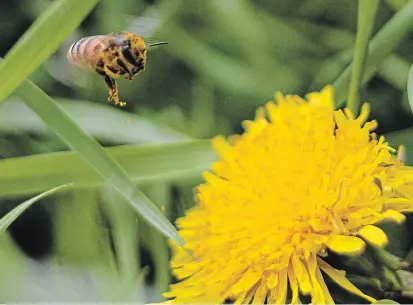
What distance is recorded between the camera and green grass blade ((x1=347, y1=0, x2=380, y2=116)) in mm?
487

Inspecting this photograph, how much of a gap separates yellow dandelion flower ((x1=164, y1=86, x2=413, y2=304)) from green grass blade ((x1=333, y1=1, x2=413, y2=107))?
1 centimetres

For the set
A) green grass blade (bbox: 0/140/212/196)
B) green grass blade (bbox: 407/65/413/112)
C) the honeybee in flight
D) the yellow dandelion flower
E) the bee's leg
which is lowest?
the yellow dandelion flower

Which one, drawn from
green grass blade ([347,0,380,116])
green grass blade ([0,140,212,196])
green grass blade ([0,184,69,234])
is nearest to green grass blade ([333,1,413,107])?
green grass blade ([347,0,380,116])

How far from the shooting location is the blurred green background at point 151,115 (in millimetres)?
499

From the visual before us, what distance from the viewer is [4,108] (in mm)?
495

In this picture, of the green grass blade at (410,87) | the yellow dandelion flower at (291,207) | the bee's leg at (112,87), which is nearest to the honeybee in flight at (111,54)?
the bee's leg at (112,87)

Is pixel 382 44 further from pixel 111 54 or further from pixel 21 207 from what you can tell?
pixel 21 207

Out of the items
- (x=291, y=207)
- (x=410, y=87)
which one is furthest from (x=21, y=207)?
(x=410, y=87)

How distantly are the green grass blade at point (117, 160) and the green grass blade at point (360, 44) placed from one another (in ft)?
0.39

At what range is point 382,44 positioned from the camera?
1.61 feet

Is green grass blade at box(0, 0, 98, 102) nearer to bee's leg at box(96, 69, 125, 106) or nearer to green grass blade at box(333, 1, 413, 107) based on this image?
bee's leg at box(96, 69, 125, 106)

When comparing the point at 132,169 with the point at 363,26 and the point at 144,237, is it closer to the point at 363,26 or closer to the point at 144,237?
the point at 144,237

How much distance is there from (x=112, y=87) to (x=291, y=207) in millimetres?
173

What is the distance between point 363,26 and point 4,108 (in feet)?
0.95
